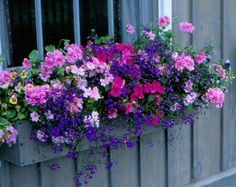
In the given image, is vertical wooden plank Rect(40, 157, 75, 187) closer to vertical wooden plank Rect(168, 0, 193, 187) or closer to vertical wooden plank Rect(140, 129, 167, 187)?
vertical wooden plank Rect(140, 129, 167, 187)

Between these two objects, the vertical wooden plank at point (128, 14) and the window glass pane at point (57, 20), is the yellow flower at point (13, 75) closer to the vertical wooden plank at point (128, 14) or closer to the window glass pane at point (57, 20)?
the window glass pane at point (57, 20)

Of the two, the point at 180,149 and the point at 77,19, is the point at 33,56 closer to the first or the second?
the point at 77,19

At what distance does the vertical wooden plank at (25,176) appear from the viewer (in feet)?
10.5

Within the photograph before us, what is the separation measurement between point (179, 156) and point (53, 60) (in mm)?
1573

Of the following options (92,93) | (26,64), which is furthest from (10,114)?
(92,93)

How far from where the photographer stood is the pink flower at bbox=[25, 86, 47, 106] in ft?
9.19

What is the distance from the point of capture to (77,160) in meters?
3.47

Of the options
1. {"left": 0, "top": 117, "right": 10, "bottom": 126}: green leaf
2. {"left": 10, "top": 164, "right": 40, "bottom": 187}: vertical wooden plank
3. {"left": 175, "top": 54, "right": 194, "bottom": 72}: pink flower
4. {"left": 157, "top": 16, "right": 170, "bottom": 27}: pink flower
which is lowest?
{"left": 10, "top": 164, "right": 40, "bottom": 187}: vertical wooden plank

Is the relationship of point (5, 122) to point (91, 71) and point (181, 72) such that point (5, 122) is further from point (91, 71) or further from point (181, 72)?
point (181, 72)

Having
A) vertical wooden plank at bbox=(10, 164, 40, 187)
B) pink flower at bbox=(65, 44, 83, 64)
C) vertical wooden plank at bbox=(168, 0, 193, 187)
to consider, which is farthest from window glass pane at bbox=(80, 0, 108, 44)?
vertical wooden plank at bbox=(10, 164, 40, 187)

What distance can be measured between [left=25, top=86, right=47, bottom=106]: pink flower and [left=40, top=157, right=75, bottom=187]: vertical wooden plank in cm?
62

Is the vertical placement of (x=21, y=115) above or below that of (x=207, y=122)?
above

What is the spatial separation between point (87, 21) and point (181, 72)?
2.32ft

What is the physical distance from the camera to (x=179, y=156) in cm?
413
